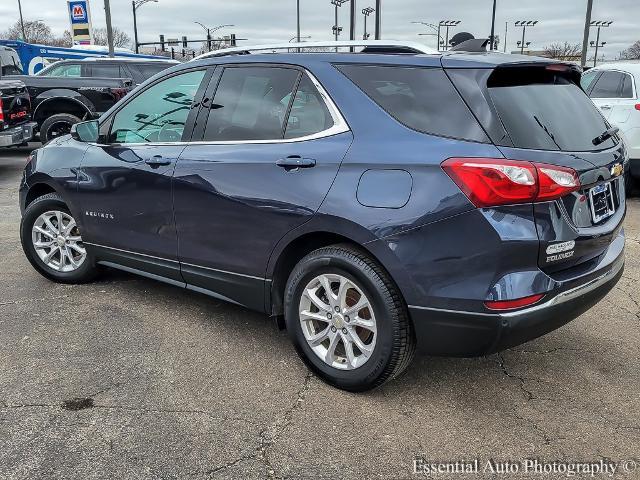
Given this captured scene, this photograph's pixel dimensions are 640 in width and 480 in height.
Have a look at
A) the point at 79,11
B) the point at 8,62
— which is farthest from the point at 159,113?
the point at 79,11

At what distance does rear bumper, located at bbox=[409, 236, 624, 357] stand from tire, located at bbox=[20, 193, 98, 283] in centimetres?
292

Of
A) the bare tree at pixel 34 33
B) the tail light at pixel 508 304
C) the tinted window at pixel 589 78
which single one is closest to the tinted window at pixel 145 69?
the tinted window at pixel 589 78

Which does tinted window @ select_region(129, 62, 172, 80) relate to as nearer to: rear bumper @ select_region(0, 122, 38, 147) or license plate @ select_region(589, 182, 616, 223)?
rear bumper @ select_region(0, 122, 38, 147)

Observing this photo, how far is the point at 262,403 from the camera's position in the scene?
3035mm

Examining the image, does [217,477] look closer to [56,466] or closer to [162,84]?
[56,466]

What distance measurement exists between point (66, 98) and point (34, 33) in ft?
244

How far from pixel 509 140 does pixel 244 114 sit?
159 centimetres

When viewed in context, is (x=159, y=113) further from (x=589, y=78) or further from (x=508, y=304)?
(x=589, y=78)

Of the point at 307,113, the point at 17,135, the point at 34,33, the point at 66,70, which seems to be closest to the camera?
the point at 307,113

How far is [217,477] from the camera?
8.09 feet

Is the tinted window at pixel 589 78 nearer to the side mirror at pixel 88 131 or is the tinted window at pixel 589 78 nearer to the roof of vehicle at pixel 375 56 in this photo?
the roof of vehicle at pixel 375 56

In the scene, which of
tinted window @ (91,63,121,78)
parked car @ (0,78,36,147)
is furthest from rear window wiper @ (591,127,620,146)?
tinted window @ (91,63,121,78)

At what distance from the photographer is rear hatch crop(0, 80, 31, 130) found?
9.82 metres

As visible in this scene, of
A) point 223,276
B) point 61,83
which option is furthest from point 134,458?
point 61,83
